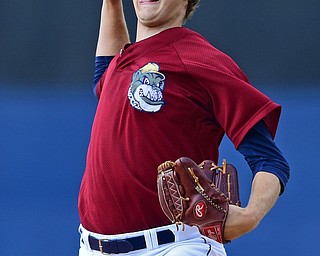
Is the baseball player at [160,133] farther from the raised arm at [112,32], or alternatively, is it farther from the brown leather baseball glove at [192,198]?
the raised arm at [112,32]

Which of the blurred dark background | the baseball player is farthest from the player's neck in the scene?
the blurred dark background

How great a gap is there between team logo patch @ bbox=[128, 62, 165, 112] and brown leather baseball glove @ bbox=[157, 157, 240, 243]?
262 mm

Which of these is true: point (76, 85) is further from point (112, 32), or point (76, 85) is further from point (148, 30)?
point (148, 30)

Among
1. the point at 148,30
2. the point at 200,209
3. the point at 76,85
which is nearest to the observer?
the point at 200,209

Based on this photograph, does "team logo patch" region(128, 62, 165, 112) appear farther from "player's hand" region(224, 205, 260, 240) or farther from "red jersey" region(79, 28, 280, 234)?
"player's hand" region(224, 205, 260, 240)

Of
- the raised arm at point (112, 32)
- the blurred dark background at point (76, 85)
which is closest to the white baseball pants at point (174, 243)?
the raised arm at point (112, 32)

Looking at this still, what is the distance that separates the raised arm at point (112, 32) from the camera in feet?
7.64

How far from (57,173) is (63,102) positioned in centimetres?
40

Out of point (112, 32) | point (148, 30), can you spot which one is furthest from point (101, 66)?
point (148, 30)

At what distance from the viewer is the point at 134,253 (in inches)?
72.9

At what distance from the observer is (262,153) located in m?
1.77

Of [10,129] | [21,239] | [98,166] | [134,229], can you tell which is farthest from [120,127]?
[10,129]

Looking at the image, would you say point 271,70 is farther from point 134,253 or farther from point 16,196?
point 134,253

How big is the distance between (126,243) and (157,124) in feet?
0.97
